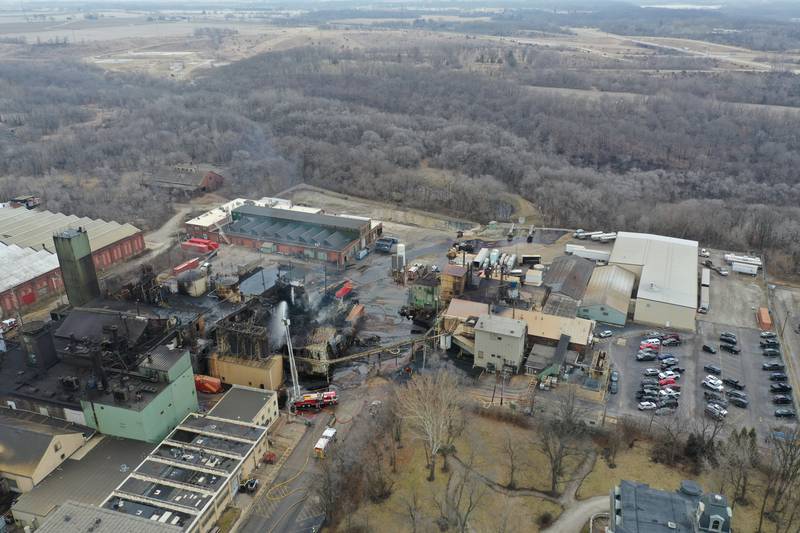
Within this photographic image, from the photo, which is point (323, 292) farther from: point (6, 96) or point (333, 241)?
point (6, 96)

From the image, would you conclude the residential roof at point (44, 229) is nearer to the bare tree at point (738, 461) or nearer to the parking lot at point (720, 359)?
the parking lot at point (720, 359)

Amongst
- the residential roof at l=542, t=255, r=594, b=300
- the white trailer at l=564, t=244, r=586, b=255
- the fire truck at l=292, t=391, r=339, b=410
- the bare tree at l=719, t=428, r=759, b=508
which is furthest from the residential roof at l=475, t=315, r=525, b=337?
the white trailer at l=564, t=244, r=586, b=255

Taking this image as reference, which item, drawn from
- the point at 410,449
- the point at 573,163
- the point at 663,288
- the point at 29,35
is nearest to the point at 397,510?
the point at 410,449

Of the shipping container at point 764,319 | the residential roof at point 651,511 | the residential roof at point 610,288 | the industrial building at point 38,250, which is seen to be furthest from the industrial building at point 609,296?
the industrial building at point 38,250

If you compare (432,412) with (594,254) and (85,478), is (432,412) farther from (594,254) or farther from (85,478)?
(594,254)

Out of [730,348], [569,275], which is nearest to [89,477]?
[569,275]
